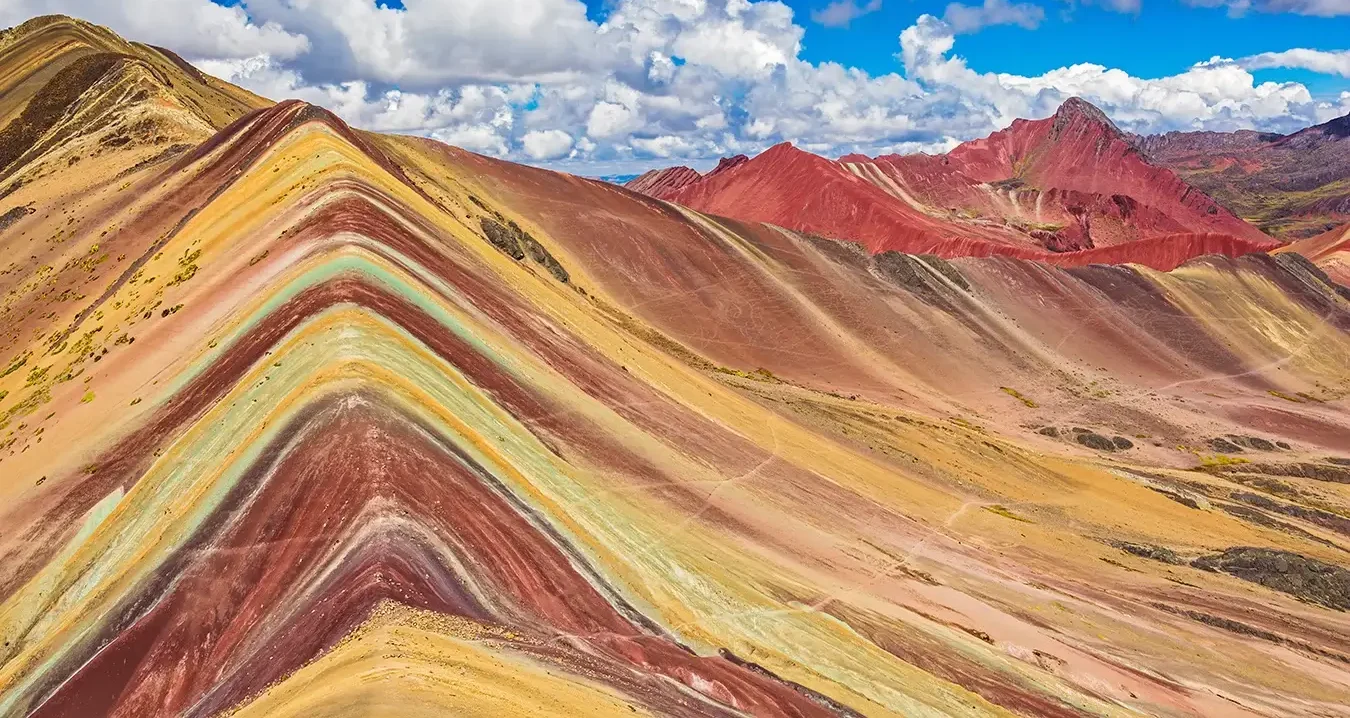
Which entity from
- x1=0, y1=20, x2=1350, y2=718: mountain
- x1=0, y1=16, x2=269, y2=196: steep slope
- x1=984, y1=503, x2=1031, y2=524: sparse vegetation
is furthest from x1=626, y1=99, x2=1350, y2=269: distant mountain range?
x1=0, y1=16, x2=269, y2=196: steep slope

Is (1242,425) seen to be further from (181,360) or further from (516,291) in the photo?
(181,360)

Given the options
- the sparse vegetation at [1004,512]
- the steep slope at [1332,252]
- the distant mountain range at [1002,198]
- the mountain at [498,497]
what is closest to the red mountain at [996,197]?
the distant mountain range at [1002,198]

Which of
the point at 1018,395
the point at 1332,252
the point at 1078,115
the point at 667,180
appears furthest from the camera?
the point at 1078,115

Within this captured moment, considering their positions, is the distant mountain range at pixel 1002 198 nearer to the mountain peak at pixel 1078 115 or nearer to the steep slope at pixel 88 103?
the mountain peak at pixel 1078 115

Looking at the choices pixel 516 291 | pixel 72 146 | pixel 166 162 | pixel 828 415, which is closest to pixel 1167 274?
pixel 828 415

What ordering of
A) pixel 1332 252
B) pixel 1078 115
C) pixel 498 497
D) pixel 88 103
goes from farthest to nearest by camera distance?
pixel 1078 115 → pixel 1332 252 → pixel 88 103 → pixel 498 497

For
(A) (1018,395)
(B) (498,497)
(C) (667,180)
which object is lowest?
(B) (498,497)

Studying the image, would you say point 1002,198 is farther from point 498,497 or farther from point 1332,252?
point 498,497

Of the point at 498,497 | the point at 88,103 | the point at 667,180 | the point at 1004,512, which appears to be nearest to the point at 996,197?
the point at 667,180
